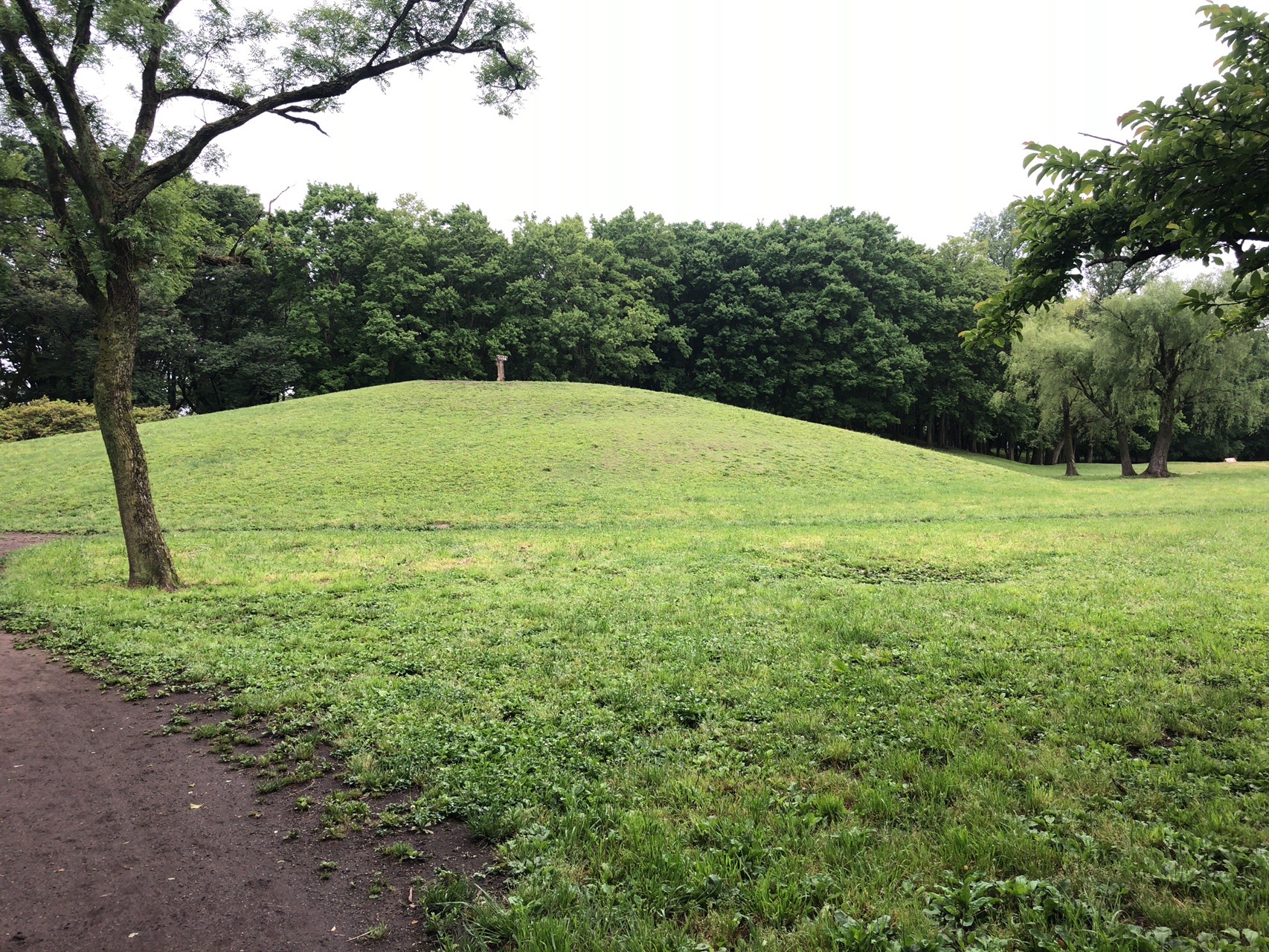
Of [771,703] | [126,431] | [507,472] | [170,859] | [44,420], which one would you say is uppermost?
[44,420]

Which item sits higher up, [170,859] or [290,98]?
[290,98]

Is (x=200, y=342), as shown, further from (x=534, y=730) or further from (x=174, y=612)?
(x=534, y=730)

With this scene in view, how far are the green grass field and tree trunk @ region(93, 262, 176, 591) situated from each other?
677 mm

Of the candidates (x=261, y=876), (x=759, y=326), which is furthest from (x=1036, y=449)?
(x=261, y=876)

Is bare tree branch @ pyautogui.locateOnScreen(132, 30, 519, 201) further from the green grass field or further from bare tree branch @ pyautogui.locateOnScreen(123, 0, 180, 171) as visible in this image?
the green grass field

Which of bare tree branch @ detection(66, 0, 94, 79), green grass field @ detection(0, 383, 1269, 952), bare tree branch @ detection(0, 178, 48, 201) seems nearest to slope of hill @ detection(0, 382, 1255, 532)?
green grass field @ detection(0, 383, 1269, 952)

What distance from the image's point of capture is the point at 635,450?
2694cm

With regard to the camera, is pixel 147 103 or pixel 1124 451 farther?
pixel 1124 451

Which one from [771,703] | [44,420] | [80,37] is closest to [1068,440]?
[771,703]

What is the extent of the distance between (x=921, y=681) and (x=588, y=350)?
4631 cm

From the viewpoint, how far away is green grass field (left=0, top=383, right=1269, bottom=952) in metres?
3.11

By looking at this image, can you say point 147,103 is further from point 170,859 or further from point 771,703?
point 771,703

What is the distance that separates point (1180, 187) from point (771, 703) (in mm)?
4691

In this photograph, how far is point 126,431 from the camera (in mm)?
9953
